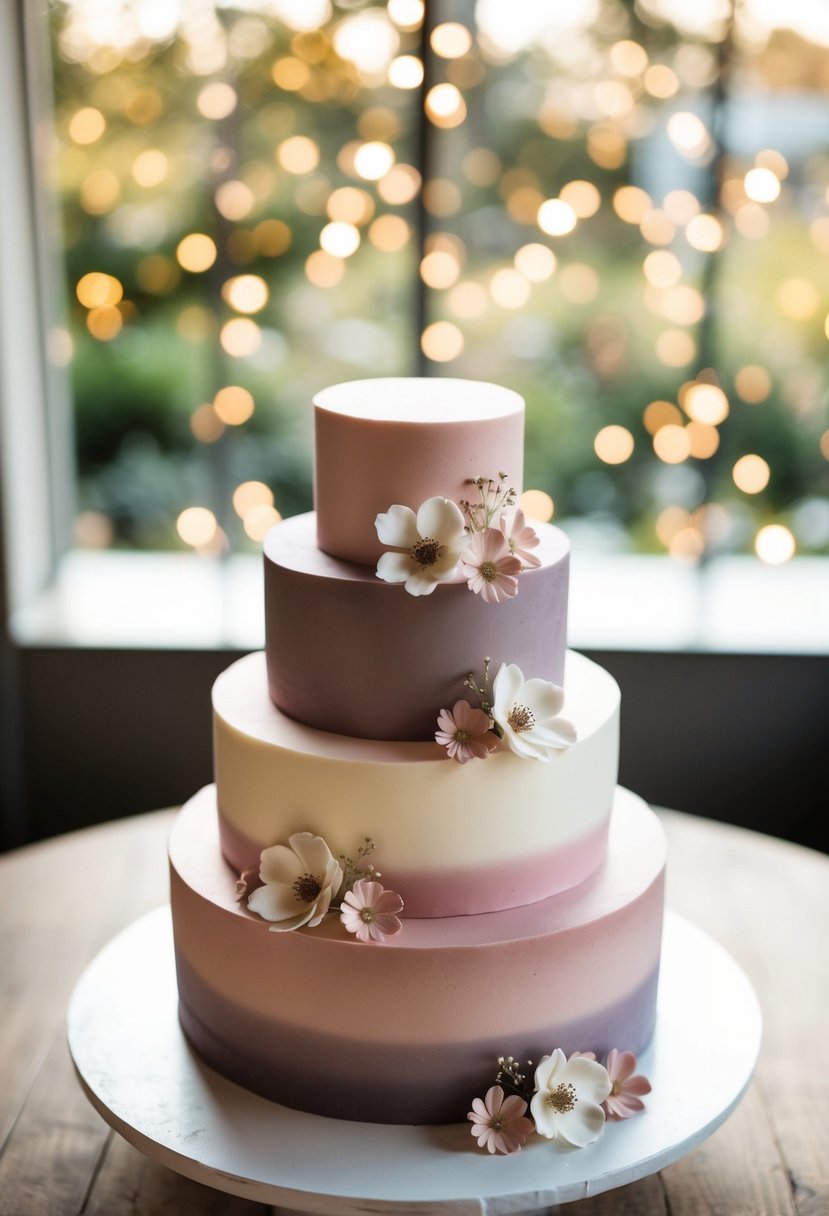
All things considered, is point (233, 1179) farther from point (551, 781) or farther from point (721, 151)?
point (721, 151)

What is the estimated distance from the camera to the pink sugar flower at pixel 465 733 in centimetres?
123

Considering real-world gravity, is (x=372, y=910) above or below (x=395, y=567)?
below

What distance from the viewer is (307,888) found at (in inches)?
49.7

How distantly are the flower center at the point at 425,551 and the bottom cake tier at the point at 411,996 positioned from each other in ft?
1.05

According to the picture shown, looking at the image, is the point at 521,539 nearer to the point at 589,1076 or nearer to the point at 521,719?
the point at 521,719

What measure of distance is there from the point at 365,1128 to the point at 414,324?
5.75 ft

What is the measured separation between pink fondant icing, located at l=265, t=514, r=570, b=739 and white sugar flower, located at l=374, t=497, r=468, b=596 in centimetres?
3

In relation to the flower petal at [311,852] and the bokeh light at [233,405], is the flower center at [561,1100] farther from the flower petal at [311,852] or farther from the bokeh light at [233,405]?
the bokeh light at [233,405]

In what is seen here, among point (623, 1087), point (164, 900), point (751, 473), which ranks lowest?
point (164, 900)

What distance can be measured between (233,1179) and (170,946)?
47 centimetres

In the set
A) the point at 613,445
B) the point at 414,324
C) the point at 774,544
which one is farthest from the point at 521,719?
the point at 774,544

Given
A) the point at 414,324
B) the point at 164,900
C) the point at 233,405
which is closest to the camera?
the point at 164,900

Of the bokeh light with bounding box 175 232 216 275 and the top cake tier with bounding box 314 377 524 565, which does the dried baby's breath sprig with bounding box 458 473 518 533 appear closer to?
the top cake tier with bounding box 314 377 524 565

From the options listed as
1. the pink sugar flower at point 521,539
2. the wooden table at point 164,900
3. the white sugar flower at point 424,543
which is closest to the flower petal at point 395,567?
the white sugar flower at point 424,543
